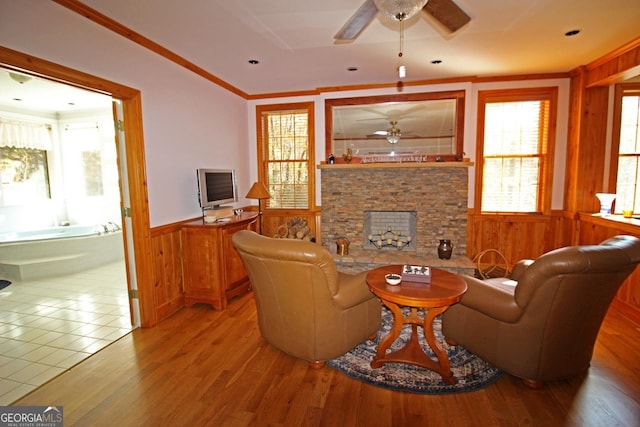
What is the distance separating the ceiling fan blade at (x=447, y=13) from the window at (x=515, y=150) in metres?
2.62

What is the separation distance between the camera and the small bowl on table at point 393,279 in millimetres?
2217

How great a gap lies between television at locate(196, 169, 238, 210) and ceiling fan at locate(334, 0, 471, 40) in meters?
2.21

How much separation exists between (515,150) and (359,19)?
11.3ft

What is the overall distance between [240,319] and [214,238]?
35.6 inches

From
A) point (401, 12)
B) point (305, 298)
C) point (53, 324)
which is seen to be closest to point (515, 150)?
point (401, 12)

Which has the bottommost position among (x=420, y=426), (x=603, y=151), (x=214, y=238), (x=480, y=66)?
(x=420, y=426)

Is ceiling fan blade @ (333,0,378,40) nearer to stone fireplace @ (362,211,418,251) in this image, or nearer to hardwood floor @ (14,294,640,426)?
hardwood floor @ (14,294,640,426)

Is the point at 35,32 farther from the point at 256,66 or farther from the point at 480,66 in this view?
the point at 480,66

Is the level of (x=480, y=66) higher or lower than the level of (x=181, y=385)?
higher

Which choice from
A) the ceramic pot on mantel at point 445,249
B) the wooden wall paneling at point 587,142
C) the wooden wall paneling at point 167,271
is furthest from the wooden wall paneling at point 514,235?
the wooden wall paneling at point 167,271

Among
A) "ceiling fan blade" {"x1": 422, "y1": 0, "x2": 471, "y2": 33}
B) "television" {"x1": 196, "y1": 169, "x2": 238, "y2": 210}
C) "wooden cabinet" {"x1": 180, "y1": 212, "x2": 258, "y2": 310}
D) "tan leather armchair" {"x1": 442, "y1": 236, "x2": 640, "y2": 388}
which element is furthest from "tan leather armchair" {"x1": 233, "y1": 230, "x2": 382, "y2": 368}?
"ceiling fan blade" {"x1": 422, "y1": 0, "x2": 471, "y2": 33}

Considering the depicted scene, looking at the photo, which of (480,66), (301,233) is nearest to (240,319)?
(301,233)

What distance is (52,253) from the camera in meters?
4.73

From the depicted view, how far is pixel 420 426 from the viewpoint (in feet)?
5.90
